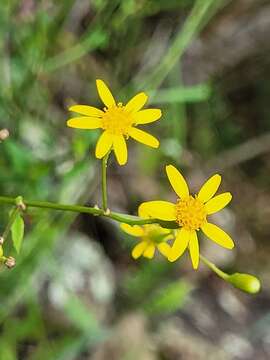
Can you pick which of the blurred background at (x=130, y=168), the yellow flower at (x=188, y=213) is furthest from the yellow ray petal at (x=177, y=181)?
the blurred background at (x=130, y=168)

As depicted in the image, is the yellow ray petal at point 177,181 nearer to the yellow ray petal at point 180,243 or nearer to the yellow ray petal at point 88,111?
the yellow ray petal at point 180,243

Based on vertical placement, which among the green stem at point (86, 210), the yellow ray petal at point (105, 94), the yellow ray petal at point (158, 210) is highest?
the yellow ray petal at point (105, 94)

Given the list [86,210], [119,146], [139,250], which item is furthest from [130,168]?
[86,210]

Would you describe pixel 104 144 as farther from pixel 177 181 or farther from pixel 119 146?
pixel 177 181

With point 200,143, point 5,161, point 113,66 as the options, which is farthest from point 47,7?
point 200,143

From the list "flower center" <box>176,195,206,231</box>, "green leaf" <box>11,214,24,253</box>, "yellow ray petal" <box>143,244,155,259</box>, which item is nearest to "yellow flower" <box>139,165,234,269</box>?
"flower center" <box>176,195,206,231</box>

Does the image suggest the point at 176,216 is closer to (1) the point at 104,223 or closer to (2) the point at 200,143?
(1) the point at 104,223
